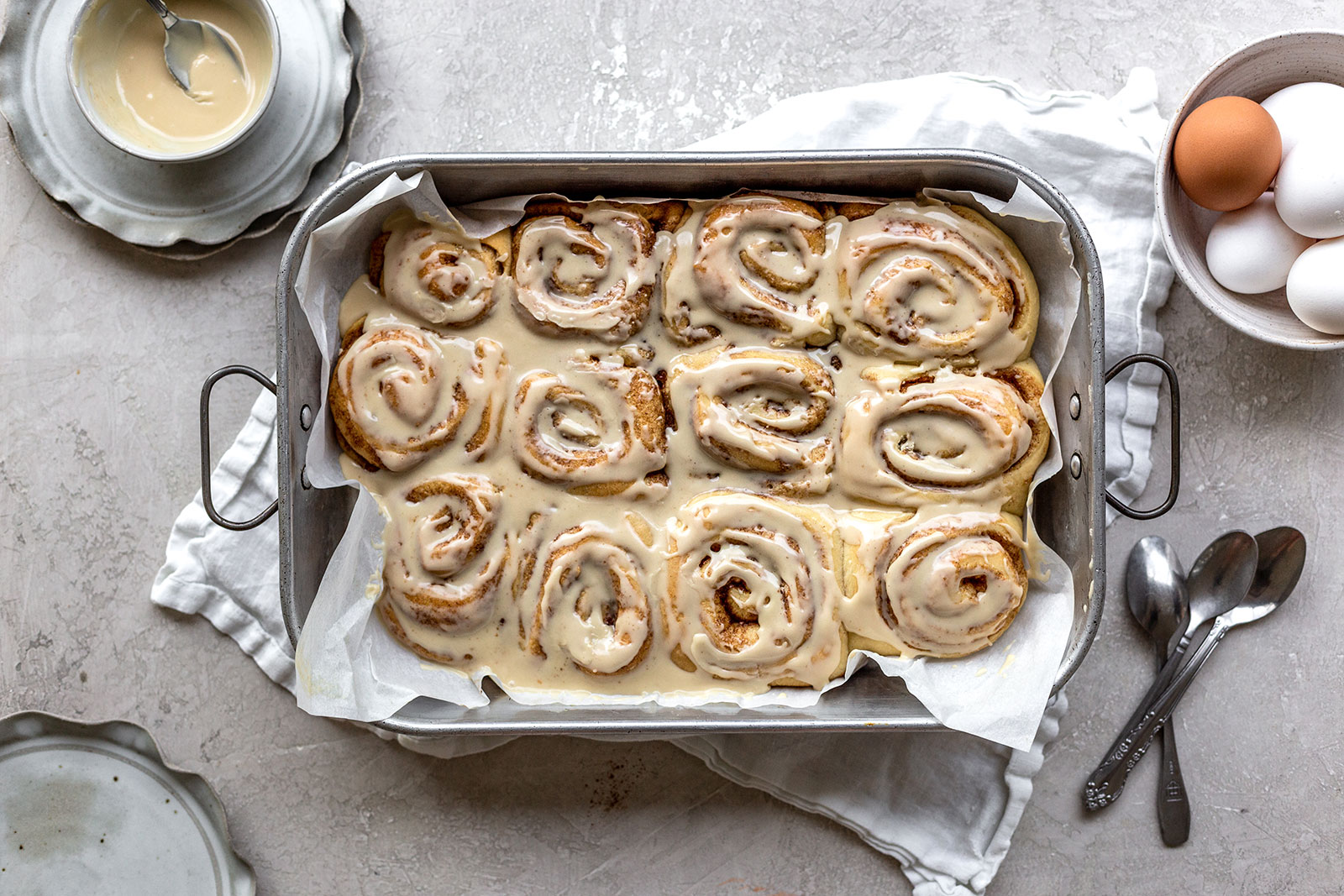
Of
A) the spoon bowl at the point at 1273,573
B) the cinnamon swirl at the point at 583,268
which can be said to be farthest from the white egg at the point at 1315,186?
the cinnamon swirl at the point at 583,268

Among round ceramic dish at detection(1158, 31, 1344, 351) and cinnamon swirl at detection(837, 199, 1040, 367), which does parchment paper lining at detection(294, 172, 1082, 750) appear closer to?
Answer: cinnamon swirl at detection(837, 199, 1040, 367)

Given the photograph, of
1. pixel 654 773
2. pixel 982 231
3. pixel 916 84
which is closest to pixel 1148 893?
pixel 654 773

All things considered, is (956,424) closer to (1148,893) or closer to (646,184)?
(646,184)

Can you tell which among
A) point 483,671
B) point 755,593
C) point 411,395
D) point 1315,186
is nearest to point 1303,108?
point 1315,186

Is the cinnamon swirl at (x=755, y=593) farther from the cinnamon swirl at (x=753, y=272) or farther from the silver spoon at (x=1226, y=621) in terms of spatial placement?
the silver spoon at (x=1226, y=621)

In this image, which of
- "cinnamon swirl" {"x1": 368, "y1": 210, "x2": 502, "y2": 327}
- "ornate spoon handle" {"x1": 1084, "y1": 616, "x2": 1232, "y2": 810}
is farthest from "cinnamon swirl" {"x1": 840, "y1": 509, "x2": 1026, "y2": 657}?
"cinnamon swirl" {"x1": 368, "y1": 210, "x2": 502, "y2": 327}

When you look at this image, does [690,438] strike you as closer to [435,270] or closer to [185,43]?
[435,270]
